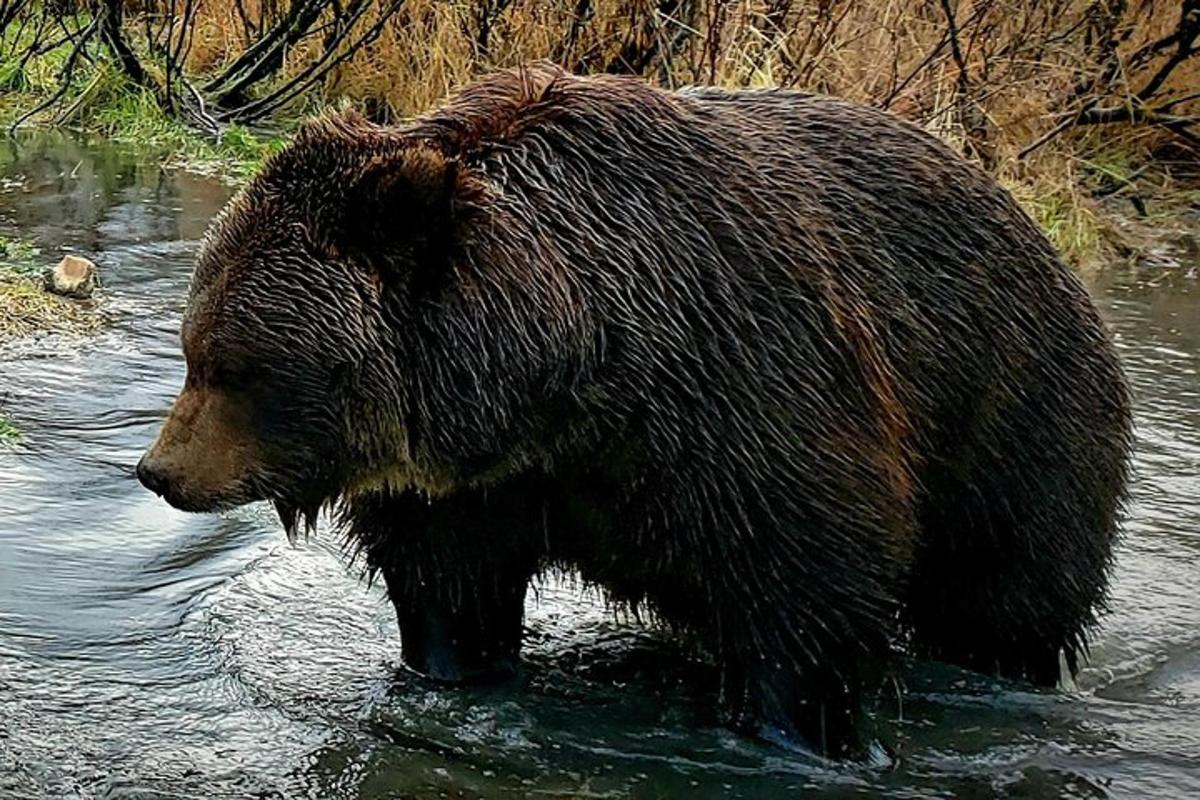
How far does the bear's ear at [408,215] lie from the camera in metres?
3.85

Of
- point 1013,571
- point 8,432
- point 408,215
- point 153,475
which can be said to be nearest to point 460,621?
point 153,475

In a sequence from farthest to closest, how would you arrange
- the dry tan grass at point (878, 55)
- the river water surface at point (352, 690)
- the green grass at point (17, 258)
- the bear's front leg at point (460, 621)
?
1. the dry tan grass at point (878, 55)
2. the green grass at point (17, 258)
3. the bear's front leg at point (460, 621)
4. the river water surface at point (352, 690)

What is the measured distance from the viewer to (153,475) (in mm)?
3967

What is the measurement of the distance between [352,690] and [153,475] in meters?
0.99

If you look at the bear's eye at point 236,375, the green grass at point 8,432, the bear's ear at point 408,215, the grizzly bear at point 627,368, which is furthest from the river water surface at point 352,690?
the bear's ear at point 408,215

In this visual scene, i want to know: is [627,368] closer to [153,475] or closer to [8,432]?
[153,475]

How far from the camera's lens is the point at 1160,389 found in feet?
26.9

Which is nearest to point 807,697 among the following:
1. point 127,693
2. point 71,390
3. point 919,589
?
point 919,589

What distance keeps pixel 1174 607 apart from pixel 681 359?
8.23ft

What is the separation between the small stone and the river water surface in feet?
4.02

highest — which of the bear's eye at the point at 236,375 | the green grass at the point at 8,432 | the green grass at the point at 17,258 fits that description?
the bear's eye at the point at 236,375

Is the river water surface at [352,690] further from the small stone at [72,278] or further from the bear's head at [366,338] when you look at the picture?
the small stone at [72,278]

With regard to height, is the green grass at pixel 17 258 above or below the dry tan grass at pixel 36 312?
above

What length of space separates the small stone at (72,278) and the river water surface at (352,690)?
4.02 feet
